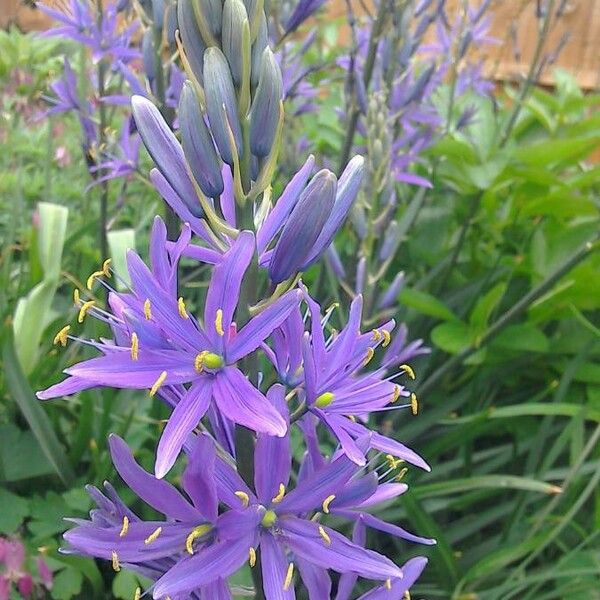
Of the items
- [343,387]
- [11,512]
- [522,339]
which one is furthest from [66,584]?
[522,339]

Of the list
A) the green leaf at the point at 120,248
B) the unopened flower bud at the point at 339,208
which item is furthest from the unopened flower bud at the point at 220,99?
the green leaf at the point at 120,248

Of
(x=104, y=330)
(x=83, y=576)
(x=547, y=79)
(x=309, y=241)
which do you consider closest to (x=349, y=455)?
(x=309, y=241)

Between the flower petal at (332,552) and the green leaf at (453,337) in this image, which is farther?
the green leaf at (453,337)

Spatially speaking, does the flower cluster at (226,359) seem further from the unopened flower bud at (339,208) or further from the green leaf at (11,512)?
the green leaf at (11,512)

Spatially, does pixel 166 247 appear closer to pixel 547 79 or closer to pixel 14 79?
pixel 14 79

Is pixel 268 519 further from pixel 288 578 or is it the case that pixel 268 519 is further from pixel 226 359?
pixel 226 359

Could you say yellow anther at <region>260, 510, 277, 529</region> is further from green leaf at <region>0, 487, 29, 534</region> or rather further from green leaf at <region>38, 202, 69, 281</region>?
green leaf at <region>38, 202, 69, 281</region>

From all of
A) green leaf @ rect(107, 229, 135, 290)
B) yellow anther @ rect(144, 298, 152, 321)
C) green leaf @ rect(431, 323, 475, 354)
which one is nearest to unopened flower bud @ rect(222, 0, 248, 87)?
yellow anther @ rect(144, 298, 152, 321)
